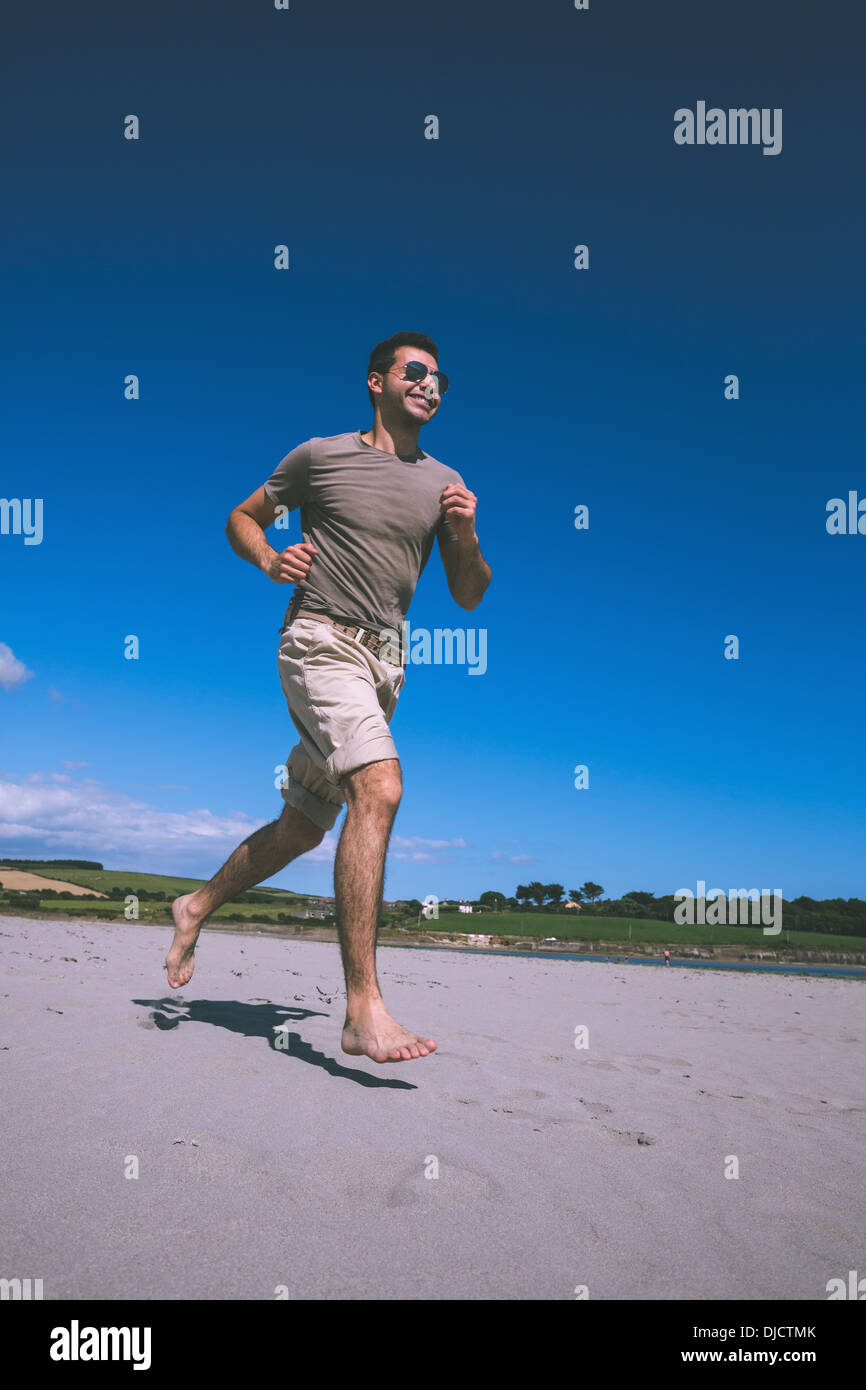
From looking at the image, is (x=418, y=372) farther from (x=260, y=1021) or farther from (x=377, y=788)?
(x=260, y=1021)

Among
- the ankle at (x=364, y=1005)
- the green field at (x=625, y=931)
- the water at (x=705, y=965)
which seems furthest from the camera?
the green field at (x=625, y=931)

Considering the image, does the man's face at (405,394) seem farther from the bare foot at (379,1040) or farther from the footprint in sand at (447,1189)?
the footprint in sand at (447,1189)

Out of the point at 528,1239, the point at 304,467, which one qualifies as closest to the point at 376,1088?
the point at 528,1239

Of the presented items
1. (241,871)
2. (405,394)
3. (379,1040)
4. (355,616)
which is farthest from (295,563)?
(379,1040)

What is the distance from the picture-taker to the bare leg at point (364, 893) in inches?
113

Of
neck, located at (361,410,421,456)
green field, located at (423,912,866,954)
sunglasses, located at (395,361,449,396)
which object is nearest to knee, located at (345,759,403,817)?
neck, located at (361,410,421,456)

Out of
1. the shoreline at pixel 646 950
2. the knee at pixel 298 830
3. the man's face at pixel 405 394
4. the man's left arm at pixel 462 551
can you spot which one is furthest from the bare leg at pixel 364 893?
the shoreline at pixel 646 950

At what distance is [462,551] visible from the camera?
12.5 feet

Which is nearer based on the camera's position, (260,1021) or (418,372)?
(418,372)

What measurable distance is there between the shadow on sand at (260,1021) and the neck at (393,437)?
2773 millimetres

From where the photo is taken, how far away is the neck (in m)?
3.88

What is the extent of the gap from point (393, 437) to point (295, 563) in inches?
35.5

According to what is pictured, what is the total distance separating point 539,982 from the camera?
9844 mm
